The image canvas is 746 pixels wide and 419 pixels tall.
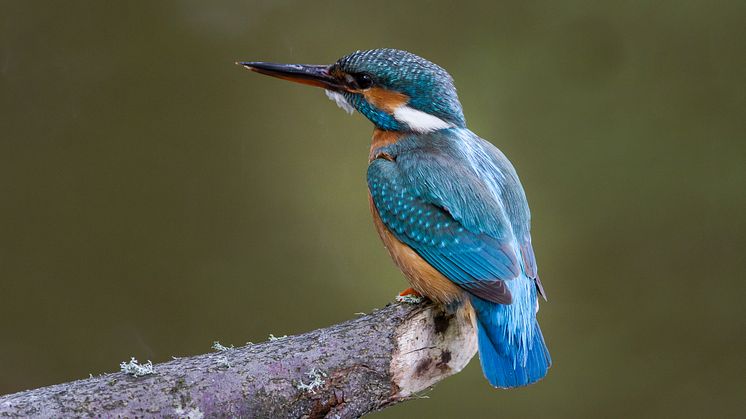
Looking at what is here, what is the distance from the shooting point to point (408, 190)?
245 centimetres

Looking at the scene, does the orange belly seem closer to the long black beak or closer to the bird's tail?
the bird's tail

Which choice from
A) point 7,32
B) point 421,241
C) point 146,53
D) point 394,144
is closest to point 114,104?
point 146,53

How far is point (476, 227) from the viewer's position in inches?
94.0

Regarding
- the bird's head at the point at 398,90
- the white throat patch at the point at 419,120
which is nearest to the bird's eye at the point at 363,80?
the bird's head at the point at 398,90

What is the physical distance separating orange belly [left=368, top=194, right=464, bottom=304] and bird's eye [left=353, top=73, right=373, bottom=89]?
33cm

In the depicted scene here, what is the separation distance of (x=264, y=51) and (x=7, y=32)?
3.37 feet

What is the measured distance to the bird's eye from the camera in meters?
2.62

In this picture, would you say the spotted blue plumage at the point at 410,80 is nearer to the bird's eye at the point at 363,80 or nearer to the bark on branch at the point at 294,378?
the bird's eye at the point at 363,80

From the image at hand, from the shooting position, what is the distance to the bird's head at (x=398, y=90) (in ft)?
8.40

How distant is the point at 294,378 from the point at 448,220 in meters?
0.67

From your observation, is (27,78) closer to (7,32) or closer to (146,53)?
(7,32)

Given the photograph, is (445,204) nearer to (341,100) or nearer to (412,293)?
(412,293)

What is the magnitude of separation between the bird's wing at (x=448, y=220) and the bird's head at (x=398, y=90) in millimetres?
158

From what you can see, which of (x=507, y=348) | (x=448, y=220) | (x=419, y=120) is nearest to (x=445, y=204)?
(x=448, y=220)
